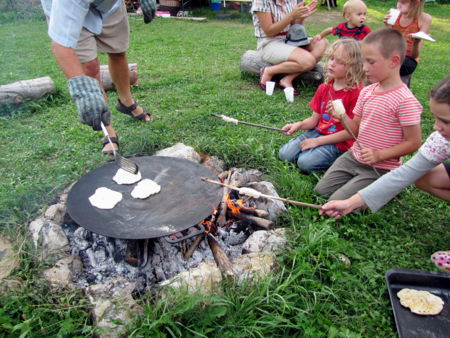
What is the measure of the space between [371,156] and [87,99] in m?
2.03

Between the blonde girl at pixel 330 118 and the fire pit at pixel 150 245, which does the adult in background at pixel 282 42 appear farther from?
the fire pit at pixel 150 245

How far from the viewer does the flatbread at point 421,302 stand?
190cm

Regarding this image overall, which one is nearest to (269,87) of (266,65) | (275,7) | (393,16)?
(266,65)

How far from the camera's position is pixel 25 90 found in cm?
455

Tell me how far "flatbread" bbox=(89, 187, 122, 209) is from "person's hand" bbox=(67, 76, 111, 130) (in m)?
0.49

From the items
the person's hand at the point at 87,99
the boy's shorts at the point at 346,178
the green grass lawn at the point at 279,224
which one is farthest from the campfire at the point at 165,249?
the person's hand at the point at 87,99

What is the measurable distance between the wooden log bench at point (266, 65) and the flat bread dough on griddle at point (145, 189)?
354 centimetres

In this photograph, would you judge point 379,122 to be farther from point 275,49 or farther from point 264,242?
point 275,49

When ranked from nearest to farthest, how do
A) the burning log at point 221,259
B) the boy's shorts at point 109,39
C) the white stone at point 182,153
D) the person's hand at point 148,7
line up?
1. the burning log at point 221,259
2. the white stone at point 182,153
3. the boy's shorts at point 109,39
4. the person's hand at point 148,7

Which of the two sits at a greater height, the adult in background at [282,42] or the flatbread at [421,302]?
the adult in background at [282,42]

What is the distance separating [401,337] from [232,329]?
2.90ft

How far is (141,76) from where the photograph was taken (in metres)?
5.85

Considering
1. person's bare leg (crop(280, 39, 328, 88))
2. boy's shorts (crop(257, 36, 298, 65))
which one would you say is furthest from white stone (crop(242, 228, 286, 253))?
boy's shorts (crop(257, 36, 298, 65))

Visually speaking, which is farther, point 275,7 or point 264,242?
point 275,7
